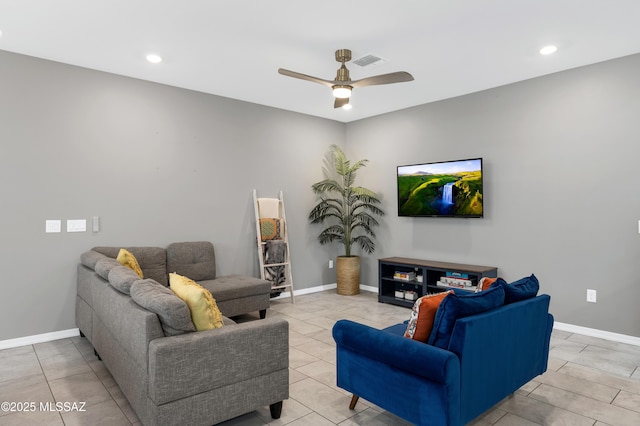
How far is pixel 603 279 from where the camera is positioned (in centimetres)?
397

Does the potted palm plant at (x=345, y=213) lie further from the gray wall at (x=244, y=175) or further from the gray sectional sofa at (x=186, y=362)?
the gray sectional sofa at (x=186, y=362)

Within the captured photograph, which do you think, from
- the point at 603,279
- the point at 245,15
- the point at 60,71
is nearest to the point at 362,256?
the point at 603,279

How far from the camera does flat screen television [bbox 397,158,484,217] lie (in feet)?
16.0

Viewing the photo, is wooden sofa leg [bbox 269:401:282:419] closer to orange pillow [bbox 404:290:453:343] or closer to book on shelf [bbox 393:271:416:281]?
orange pillow [bbox 404:290:453:343]

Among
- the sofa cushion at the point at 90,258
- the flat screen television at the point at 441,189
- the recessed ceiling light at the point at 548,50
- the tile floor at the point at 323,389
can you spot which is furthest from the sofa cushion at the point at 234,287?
the recessed ceiling light at the point at 548,50

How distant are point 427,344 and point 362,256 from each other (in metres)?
4.27

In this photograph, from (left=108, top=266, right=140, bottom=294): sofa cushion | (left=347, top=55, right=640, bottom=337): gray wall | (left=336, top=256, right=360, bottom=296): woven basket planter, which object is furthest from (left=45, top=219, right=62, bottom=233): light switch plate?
(left=347, top=55, right=640, bottom=337): gray wall

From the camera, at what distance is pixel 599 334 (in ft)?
13.1

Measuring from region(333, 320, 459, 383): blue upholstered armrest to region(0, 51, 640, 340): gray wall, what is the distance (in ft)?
9.85

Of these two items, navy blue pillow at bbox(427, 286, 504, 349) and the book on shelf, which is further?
the book on shelf

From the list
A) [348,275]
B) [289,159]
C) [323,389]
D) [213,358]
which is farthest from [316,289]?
[213,358]

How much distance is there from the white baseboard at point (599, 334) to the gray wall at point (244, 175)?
0.20 ft

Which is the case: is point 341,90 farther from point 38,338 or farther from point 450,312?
point 38,338

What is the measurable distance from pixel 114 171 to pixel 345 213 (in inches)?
135
